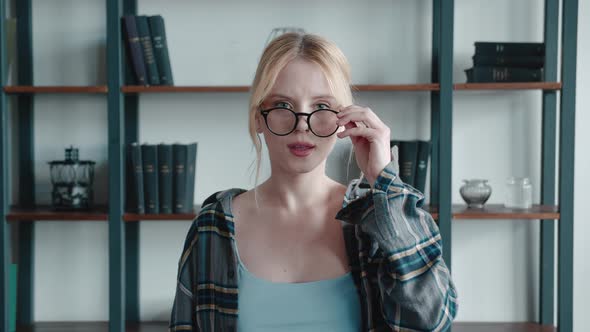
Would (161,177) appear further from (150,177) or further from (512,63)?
(512,63)

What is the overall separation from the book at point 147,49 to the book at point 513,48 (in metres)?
1.26

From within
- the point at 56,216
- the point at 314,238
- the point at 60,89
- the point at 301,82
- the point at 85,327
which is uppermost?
the point at 60,89

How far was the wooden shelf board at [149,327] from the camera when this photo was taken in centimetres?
258

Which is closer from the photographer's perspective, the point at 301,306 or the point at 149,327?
the point at 301,306

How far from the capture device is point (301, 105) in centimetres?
96

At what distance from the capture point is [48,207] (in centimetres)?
258

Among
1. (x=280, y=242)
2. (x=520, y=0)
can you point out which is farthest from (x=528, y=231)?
(x=280, y=242)

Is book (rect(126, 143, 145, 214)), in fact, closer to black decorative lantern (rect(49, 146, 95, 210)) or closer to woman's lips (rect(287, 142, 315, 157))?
black decorative lantern (rect(49, 146, 95, 210))

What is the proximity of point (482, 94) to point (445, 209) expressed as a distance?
62 centimetres

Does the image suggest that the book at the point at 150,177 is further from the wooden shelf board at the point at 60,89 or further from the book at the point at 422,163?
the book at the point at 422,163

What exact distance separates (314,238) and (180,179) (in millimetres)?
1451

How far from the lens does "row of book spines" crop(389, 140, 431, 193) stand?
2.40 metres

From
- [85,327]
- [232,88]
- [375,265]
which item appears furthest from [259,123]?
[85,327]

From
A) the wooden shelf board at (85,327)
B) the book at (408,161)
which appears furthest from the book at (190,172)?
the book at (408,161)
